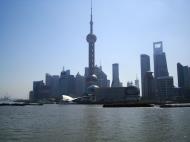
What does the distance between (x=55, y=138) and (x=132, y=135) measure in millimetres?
14371

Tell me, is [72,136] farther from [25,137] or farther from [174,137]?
[174,137]

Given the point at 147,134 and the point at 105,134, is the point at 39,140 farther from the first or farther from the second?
the point at 147,134

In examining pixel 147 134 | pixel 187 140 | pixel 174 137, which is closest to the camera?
pixel 187 140

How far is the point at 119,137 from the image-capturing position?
52.1 meters

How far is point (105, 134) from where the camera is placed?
55594 millimetres

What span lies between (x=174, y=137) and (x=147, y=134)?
18.9 feet

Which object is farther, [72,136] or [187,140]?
[72,136]

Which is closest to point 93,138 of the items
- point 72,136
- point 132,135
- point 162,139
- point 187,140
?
point 72,136

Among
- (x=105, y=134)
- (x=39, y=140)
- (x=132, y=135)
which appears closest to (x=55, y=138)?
(x=39, y=140)

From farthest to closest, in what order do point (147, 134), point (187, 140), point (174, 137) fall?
point (147, 134)
point (174, 137)
point (187, 140)

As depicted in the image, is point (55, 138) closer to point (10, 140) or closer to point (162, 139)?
point (10, 140)

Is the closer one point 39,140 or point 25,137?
point 39,140

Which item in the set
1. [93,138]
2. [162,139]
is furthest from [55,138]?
[162,139]

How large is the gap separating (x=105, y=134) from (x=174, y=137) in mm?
12653
